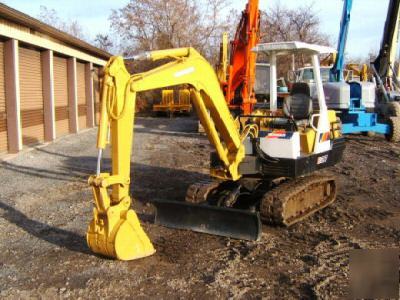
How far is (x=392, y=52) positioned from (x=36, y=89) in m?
11.8

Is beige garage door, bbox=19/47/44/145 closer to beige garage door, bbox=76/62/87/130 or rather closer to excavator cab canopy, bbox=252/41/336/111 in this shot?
beige garage door, bbox=76/62/87/130

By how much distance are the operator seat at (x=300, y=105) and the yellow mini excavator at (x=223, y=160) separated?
15 millimetres

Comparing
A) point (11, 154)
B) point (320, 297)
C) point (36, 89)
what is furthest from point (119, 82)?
point (36, 89)

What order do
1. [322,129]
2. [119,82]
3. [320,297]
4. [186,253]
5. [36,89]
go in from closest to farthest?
[320,297]
[119,82]
[186,253]
[322,129]
[36,89]

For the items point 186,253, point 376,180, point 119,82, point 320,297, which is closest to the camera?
point 320,297

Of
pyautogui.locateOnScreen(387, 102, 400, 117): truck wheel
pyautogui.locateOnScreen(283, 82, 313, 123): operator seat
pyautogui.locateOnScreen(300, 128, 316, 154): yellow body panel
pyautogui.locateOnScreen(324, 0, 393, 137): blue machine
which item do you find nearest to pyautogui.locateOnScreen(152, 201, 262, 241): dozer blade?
pyautogui.locateOnScreen(300, 128, 316, 154): yellow body panel

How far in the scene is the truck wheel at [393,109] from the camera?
15.5 metres

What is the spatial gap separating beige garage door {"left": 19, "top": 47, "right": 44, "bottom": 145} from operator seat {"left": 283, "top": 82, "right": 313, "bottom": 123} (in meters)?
9.34

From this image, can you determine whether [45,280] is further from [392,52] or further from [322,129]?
[392,52]

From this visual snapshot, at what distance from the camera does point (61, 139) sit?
17.0 metres

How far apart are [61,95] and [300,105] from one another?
12952 mm

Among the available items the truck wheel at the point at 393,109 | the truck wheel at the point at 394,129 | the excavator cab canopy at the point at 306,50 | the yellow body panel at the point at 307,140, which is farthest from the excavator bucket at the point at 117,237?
the truck wheel at the point at 393,109

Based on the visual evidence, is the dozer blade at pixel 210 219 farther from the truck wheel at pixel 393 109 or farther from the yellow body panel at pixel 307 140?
the truck wheel at pixel 393 109

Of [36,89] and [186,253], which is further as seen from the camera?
[36,89]
